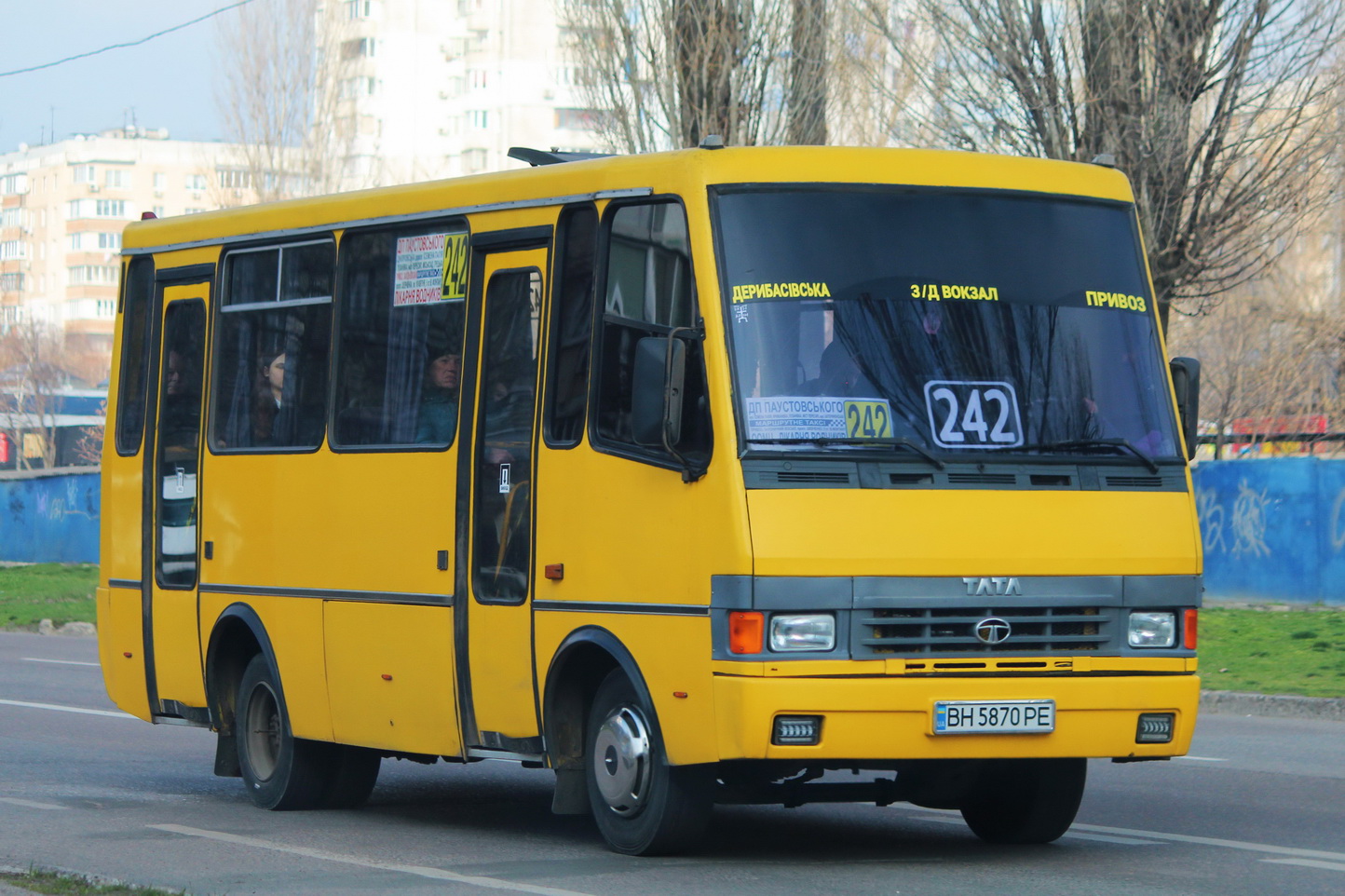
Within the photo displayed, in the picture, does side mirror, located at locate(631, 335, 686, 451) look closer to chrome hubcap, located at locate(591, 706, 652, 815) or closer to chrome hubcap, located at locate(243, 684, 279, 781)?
chrome hubcap, located at locate(591, 706, 652, 815)

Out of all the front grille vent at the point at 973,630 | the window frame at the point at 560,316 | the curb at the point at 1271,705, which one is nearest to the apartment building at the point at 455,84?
the curb at the point at 1271,705

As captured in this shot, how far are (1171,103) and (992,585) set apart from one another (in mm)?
15423

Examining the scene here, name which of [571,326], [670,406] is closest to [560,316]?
[571,326]

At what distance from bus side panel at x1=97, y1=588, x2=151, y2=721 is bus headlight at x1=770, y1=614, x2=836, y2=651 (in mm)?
5503

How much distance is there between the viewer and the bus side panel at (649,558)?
8039mm

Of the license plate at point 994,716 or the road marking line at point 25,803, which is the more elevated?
the license plate at point 994,716

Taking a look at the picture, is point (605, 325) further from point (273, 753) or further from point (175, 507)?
point (175, 507)

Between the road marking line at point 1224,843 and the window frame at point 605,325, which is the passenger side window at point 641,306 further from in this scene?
the road marking line at point 1224,843

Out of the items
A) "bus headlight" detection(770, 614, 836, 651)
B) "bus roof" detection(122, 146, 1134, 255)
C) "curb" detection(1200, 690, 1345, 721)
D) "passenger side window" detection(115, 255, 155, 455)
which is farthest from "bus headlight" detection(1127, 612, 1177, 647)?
"curb" detection(1200, 690, 1345, 721)

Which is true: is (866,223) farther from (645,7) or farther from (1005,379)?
(645,7)

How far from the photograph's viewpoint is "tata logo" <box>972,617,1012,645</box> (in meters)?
8.15

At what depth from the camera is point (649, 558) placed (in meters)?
8.42

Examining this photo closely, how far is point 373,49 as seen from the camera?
4843 inches

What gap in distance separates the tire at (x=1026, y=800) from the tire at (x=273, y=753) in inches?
138
